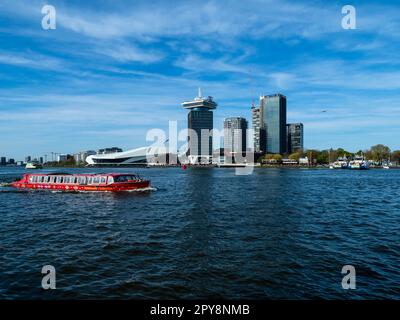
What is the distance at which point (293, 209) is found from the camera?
4059 centimetres

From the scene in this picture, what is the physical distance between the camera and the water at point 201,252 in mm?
16125

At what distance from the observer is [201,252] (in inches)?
877

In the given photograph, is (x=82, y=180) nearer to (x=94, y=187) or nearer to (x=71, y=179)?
(x=71, y=179)

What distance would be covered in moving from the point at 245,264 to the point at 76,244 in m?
13.9

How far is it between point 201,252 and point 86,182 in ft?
161

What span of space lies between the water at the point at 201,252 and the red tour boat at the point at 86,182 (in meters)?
20.9

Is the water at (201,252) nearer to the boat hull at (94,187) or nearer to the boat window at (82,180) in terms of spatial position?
the boat hull at (94,187)

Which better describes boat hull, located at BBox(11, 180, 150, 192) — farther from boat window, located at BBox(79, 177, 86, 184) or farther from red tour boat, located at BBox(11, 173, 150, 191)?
boat window, located at BBox(79, 177, 86, 184)

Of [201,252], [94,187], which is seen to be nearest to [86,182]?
[94,187]

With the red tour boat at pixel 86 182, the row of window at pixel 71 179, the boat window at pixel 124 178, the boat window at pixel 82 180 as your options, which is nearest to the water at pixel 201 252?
the red tour boat at pixel 86 182

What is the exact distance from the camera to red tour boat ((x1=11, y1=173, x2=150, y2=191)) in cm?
6141

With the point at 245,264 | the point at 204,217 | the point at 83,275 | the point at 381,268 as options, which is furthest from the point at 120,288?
the point at 204,217
